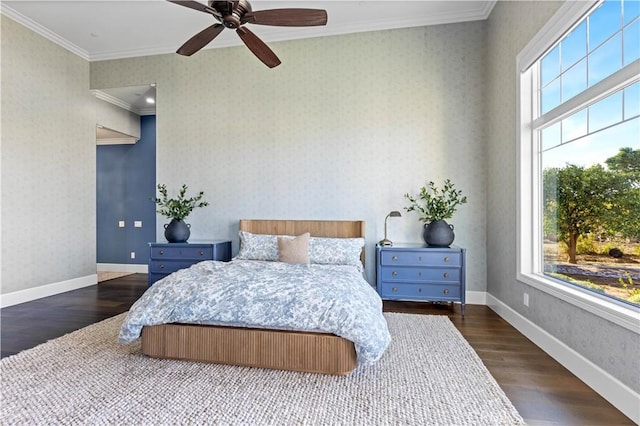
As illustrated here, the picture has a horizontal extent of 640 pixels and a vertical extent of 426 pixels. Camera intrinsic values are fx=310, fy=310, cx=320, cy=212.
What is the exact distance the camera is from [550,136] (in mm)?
2730

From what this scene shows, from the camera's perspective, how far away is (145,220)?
5977mm

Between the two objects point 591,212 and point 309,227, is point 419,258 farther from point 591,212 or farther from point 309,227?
point 591,212

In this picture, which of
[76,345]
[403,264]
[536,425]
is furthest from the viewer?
[403,264]

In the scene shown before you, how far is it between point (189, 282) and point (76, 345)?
119 cm

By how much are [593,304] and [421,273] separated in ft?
5.51

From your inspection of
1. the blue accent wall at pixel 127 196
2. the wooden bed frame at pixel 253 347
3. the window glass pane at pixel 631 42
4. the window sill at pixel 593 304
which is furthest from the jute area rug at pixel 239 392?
the blue accent wall at pixel 127 196

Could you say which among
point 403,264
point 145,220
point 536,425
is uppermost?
point 145,220

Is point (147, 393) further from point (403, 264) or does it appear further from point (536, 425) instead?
point (403, 264)

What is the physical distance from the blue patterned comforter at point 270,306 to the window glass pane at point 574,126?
2002 mm

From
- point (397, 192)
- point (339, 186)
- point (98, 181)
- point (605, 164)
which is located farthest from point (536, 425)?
point (98, 181)

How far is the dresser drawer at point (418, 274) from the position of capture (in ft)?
11.4

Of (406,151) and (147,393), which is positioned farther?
(406,151)

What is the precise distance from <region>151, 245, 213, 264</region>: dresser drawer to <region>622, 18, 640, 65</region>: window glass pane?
4.12m

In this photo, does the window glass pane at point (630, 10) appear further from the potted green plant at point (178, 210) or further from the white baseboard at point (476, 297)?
the potted green plant at point (178, 210)
